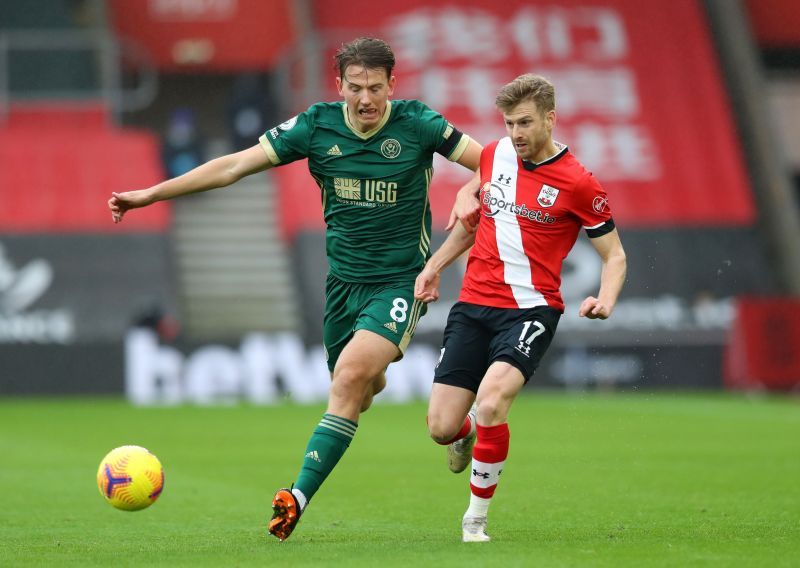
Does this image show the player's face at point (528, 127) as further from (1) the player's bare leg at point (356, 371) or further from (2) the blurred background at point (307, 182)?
(2) the blurred background at point (307, 182)

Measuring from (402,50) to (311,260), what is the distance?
5.18 metres

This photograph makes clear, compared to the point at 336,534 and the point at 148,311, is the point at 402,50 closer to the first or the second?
the point at 148,311

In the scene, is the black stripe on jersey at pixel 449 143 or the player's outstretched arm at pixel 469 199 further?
the black stripe on jersey at pixel 449 143

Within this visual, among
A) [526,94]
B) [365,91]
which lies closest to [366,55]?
[365,91]

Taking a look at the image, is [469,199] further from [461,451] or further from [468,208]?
→ [461,451]

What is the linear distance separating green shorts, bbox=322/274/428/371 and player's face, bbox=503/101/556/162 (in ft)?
3.29

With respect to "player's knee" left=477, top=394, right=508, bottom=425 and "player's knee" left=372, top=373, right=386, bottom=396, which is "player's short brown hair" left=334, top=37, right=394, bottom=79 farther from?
"player's knee" left=477, top=394, right=508, bottom=425

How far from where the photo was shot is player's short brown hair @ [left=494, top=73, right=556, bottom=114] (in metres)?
7.31

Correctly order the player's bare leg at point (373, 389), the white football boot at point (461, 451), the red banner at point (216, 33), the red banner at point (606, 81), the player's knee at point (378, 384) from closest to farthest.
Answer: the player's bare leg at point (373, 389) → the player's knee at point (378, 384) → the white football boot at point (461, 451) → the red banner at point (606, 81) → the red banner at point (216, 33)

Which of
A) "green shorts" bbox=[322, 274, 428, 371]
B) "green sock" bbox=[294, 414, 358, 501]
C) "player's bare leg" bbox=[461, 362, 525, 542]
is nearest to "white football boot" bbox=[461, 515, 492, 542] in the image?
"player's bare leg" bbox=[461, 362, 525, 542]

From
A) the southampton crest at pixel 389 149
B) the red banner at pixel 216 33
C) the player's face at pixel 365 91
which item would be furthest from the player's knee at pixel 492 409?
the red banner at pixel 216 33

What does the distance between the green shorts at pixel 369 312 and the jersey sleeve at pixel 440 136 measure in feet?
2.51

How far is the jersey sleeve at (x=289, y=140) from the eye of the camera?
7.70 meters

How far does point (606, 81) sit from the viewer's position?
29.5 meters
